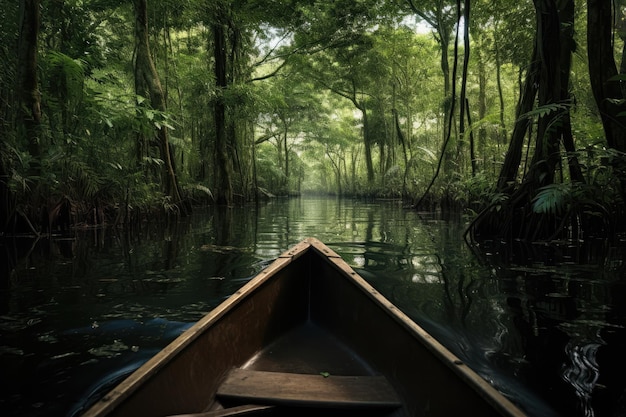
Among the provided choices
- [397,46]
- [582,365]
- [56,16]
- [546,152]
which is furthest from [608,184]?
[397,46]

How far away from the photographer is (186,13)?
1127 cm

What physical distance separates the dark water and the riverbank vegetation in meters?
1.13

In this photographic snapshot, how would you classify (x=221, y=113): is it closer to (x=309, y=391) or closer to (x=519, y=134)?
(x=519, y=134)

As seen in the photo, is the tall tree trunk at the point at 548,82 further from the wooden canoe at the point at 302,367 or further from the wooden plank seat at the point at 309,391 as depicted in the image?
the wooden plank seat at the point at 309,391

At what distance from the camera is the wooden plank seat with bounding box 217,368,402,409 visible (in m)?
1.46

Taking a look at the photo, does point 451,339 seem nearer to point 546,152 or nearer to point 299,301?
point 299,301

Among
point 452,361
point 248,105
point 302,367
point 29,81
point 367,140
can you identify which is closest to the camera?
point 452,361

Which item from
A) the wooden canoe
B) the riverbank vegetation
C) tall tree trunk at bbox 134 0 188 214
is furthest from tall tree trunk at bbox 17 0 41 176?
the wooden canoe

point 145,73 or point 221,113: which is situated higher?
point 221,113

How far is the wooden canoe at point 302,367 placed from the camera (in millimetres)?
1266

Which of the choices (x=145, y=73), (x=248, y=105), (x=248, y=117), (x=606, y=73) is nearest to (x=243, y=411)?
(x=606, y=73)

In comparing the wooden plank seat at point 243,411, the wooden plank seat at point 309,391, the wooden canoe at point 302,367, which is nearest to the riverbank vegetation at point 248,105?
the wooden canoe at point 302,367

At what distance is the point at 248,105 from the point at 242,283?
34.9ft

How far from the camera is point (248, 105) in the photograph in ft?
42.7
